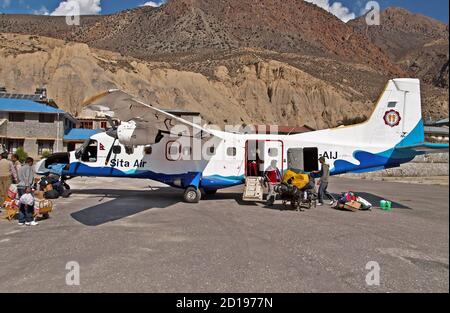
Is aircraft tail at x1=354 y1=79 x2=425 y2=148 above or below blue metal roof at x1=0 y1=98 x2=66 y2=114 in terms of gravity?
below

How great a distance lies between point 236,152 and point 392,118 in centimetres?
684

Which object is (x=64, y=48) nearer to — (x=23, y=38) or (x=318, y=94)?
(x=23, y=38)

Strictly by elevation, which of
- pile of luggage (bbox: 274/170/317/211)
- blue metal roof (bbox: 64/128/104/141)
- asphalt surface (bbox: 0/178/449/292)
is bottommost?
asphalt surface (bbox: 0/178/449/292)

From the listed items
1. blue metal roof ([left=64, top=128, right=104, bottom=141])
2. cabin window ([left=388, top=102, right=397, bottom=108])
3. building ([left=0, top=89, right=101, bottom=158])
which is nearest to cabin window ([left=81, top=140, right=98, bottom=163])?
cabin window ([left=388, top=102, right=397, bottom=108])

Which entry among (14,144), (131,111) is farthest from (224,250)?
(14,144)

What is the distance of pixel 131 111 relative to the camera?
11898 millimetres

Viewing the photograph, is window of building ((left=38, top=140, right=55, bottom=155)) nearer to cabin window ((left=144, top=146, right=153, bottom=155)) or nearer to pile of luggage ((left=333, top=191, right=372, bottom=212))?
cabin window ((left=144, top=146, right=153, bottom=155))

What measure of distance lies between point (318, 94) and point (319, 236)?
10518 cm

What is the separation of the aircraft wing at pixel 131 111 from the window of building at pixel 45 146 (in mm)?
34323

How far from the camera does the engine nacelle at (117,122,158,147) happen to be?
13258 millimetres

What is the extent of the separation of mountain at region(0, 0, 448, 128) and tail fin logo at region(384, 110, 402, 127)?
57.0 metres

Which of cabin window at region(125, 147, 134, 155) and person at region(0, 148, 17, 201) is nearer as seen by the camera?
person at region(0, 148, 17, 201)

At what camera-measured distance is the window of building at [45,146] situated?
4234 cm

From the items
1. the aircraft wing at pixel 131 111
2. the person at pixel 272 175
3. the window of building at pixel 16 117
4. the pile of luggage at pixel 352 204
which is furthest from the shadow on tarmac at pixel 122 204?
the window of building at pixel 16 117
